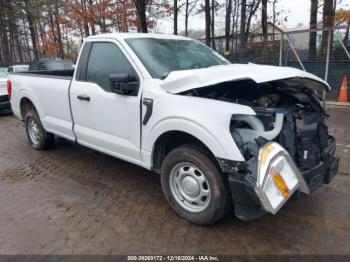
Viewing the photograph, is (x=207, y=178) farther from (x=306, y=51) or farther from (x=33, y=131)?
(x=306, y=51)

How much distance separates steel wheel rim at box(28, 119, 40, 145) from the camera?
5.82 m

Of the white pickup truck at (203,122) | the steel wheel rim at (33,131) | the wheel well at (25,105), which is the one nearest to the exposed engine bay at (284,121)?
the white pickup truck at (203,122)

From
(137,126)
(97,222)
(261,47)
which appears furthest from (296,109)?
(261,47)

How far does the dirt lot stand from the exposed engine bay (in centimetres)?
55

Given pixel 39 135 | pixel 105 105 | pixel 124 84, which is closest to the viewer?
pixel 124 84

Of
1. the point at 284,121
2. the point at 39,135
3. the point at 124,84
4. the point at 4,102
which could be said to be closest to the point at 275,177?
the point at 284,121

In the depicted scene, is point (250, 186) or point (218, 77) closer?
point (250, 186)

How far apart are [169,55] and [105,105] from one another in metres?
1.01

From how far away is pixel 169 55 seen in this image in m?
4.02

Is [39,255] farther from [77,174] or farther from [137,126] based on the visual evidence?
[77,174]

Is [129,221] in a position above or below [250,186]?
below

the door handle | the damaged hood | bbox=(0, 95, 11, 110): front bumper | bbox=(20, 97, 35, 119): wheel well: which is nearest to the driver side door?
the door handle

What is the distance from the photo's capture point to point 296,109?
3.40 metres

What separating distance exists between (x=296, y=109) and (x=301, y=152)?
0.54 metres
